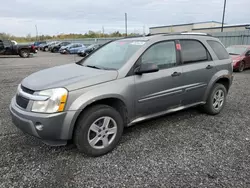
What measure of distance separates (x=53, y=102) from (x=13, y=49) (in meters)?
19.9

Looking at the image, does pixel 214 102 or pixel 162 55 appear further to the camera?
pixel 214 102

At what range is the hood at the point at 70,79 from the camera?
2.71 meters

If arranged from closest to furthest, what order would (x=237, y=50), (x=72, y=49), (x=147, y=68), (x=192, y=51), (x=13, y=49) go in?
1. (x=147, y=68)
2. (x=192, y=51)
3. (x=237, y=50)
4. (x=13, y=49)
5. (x=72, y=49)

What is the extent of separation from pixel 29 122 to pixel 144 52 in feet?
6.42

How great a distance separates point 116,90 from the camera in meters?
2.94

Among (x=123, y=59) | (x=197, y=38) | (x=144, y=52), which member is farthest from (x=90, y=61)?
(x=197, y=38)

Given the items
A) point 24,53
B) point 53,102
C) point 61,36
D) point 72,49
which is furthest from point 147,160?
point 61,36

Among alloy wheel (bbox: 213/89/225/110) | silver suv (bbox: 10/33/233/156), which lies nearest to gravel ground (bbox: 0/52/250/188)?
silver suv (bbox: 10/33/233/156)

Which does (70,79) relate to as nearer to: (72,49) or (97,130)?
(97,130)

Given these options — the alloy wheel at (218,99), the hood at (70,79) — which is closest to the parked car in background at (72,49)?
the alloy wheel at (218,99)

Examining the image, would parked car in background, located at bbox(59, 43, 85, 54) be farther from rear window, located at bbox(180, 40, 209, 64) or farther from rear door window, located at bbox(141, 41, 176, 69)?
rear door window, located at bbox(141, 41, 176, 69)

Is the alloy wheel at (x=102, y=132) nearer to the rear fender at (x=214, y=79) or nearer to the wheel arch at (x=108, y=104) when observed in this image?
the wheel arch at (x=108, y=104)

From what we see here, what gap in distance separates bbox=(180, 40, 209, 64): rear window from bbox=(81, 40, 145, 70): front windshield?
2.93ft

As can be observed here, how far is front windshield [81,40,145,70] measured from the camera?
3.33 metres
